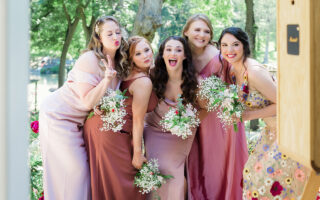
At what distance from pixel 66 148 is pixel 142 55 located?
48.1 inches

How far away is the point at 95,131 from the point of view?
4.27m

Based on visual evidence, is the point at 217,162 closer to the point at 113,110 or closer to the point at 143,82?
the point at 143,82

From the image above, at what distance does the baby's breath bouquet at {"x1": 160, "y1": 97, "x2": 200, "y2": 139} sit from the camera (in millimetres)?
4223

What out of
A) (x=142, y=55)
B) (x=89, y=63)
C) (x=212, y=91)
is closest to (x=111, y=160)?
(x=89, y=63)

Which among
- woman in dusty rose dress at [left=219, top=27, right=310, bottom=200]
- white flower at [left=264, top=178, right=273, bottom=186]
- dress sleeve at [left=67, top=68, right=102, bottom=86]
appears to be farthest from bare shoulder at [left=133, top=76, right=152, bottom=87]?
white flower at [left=264, top=178, right=273, bottom=186]

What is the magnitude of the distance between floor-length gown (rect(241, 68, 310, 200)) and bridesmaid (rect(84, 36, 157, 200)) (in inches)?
Answer: 45.0

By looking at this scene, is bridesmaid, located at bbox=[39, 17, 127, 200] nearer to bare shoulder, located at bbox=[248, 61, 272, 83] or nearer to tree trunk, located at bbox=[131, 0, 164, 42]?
bare shoulder, located at bbox=[248, 61, 272, 83]

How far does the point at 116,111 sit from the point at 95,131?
1.11 ft

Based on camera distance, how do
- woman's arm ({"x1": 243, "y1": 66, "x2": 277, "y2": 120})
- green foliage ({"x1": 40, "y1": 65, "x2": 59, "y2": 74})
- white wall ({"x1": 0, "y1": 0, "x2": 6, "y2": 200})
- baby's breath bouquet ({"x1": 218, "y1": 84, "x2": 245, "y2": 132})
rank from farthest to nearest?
green foliage ({"x1": 40, "y1": 65, "x2": 59, "y2": 74}) → baby's breath bouquet ({"x1": 218, "y1": 84, "x2": 245, "y2": 132}) → woman's arm ({"x1": 243, "y1": 66, "x2": 277, "y2": 120}) → white wall ({"x1": 0, "y1": 0, "x2": 6, "y2": 200})

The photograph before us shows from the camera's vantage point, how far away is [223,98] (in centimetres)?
408

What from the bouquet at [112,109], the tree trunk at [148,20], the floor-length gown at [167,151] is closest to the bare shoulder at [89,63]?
the bouquet at [112,109]

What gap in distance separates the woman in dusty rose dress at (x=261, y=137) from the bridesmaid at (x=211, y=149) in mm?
375

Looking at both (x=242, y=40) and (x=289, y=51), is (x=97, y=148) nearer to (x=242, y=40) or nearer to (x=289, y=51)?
Answer: (x=242, y=40)

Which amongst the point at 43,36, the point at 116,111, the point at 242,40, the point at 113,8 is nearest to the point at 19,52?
the point at 116,111
